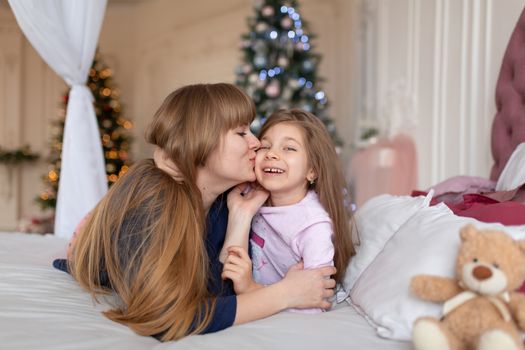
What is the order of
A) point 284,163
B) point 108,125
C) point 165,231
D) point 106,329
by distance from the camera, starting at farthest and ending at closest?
point 108,125 < point 284,163 < point 165,231 < point 106,329

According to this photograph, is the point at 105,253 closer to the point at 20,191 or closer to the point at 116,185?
the point at 116,185

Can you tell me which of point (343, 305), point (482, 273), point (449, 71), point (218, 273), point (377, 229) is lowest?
point (343, 305)

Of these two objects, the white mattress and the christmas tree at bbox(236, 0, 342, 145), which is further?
the christmas tree at bbox(236, 0, 342, 145)

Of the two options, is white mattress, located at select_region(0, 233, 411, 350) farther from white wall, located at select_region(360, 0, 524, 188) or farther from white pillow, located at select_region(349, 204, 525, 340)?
white wall, located at select_region(360, 0, 524, 188)

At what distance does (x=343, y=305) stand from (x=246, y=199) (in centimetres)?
46

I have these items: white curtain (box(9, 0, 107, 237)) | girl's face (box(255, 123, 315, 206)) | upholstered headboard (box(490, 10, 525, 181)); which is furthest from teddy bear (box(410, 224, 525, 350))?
white curtain (box(9, 0, 107, 237))

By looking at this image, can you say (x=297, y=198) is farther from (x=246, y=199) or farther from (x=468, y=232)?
(x=468, y=232)

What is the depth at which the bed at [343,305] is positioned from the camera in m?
1.07

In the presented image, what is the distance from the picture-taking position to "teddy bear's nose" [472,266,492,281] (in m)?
0.92

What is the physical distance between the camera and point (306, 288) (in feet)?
4.45

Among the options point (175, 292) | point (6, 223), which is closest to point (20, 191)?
point (6, 223)

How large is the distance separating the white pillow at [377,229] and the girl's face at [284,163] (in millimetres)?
244

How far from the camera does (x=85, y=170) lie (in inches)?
114

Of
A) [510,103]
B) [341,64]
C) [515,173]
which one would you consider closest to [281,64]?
[341,64]
